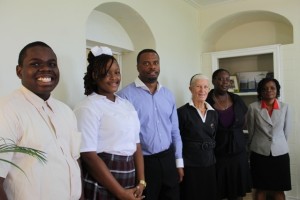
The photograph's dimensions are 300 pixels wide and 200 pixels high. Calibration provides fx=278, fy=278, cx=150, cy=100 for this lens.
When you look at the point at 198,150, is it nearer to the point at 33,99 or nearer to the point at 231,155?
the point at 231,155

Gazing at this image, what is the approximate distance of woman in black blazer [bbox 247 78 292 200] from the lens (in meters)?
2.40

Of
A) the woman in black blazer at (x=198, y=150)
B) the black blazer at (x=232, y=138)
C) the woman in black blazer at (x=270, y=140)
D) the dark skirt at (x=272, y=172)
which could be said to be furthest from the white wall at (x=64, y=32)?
the dark skirt at (x=272, y=172)

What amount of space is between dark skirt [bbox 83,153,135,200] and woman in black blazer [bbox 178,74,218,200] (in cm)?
74

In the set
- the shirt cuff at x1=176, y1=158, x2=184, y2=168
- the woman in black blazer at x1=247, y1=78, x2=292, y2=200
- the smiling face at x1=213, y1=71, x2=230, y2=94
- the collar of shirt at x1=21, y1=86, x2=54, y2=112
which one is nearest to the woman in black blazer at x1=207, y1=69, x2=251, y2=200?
the smiling face at x1=213, y1=71, x2=230, y2=94

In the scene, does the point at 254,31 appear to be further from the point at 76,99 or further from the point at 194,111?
the point at 76,99

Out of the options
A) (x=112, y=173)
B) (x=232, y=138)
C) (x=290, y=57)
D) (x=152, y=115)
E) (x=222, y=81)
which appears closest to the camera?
(x=112, y=173)

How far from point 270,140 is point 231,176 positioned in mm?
507

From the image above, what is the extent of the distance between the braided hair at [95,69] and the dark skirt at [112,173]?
367 mm

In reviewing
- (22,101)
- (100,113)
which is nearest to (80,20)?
(100,113)

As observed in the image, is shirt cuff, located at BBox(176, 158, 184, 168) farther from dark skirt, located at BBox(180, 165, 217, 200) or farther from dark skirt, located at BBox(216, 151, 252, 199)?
dark skirt, located at BBox(216, 151, 252, 199)

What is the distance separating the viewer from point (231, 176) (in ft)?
7.23

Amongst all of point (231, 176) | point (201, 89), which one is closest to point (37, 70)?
point (201, 89)

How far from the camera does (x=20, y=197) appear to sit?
2.97 ft

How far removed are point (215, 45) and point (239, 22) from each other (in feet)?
1.37
